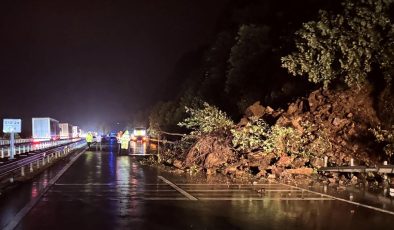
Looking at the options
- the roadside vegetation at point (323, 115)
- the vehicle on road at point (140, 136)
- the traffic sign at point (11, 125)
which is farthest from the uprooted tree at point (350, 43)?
the vehicle on road at point (140, 136)

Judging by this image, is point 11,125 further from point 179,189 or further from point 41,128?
point 41,128

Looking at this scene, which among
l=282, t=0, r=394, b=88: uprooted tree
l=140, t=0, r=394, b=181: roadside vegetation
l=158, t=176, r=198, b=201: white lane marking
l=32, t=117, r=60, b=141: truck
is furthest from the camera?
l=32, t=117, r=60, b=141: truck

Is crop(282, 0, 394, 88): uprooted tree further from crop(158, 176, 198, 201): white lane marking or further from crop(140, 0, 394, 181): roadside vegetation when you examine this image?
crop(158, 176, 198, 201): white lane marking

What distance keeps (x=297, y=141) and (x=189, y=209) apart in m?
10.2

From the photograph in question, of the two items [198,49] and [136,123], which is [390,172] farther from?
[136,123]

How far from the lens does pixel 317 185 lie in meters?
18.1

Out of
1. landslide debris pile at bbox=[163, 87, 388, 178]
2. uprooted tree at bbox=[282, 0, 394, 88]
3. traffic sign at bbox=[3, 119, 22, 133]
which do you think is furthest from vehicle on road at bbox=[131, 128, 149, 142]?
uprooted tree at bbox=[282, 0, 394, 88]

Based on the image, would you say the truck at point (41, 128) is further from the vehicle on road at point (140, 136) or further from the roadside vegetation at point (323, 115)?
the roadside vegetation at point (323, 115)

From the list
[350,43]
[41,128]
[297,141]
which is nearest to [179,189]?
[297,141]

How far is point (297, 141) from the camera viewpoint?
21594 millimetres

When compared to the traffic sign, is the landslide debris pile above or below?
below

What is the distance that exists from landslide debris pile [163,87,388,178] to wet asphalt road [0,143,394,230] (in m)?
3.44

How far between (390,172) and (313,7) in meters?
13.4

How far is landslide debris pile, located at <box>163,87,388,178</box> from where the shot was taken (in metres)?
21.2
